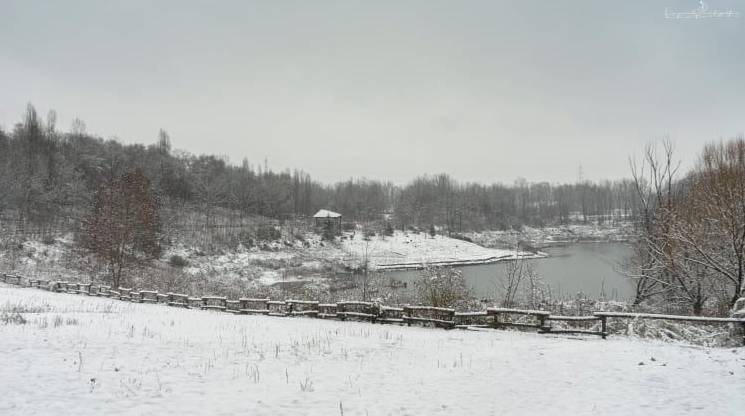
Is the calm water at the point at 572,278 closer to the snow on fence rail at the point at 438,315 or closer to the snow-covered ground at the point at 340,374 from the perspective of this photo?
the snow on fence rail at the point at 438,315

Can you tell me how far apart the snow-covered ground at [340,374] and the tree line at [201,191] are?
34.0 m

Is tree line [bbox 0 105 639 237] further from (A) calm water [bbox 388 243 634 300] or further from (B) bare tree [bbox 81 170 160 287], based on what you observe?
(A) calm water [bbox 388 243 634 300]

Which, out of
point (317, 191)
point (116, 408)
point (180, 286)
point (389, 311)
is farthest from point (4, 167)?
point (317, 191)

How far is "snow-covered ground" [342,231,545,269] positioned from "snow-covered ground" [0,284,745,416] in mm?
51100

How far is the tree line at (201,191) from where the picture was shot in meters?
63.4

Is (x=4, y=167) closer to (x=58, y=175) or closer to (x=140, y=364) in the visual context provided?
(x=58, y=175)

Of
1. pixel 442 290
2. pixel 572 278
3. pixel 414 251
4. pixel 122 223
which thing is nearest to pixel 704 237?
pixel 442 290

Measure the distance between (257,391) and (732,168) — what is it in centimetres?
2228

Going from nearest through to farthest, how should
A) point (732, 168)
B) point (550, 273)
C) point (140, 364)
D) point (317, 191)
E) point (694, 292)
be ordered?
point (140, 364)
point (732, 168)
point (694, 292)
point (550, 273)
point (317, 191)

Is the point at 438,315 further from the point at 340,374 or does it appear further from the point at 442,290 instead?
the point at 340,374

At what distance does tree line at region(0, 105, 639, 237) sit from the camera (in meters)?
63.4

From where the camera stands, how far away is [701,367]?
36.4ft

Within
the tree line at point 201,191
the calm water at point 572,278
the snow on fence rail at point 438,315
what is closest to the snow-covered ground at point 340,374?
the snow on fence rail at point 438,315

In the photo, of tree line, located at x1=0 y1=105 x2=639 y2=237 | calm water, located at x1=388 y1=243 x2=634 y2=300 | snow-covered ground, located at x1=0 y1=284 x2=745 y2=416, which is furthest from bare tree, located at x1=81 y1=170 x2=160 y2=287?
calm water, located at x1=388 y1=243 x2=634 y2=300
